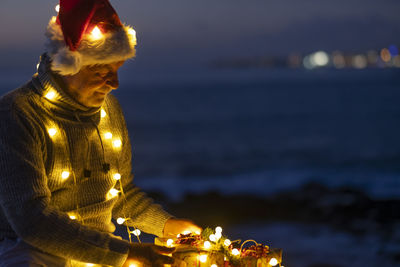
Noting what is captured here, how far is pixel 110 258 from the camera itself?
2.18m

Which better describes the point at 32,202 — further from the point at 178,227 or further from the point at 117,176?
the point at 178,227

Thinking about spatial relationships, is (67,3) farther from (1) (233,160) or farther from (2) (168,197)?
(1) (233,160)

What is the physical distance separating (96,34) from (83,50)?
0.30 ft

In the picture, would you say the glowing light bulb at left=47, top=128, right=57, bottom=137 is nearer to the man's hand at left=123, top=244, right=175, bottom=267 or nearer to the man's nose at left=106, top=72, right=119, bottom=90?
the man's nose at left=106, top=72, right=119, bottom=90

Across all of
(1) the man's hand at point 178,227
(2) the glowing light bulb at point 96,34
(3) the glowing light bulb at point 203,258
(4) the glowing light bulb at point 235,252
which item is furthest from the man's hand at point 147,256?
(2) the glowing light bulb at point 96,34

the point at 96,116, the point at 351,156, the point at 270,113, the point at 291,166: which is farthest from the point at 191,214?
the point at 270,113

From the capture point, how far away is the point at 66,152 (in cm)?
230

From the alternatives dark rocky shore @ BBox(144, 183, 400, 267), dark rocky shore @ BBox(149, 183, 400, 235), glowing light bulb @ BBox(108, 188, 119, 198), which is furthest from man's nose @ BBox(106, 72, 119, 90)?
dark rocky shore @ BBox(149, 183, 400, 235)

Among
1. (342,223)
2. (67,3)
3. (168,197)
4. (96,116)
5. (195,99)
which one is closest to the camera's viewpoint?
(67,3)

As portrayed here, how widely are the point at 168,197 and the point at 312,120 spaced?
2265 centimetres

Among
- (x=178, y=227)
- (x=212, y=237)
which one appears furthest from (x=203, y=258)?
(x=178, y=227)

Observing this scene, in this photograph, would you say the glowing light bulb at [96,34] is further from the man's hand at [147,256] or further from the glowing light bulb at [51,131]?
the man's hand at [147,256]

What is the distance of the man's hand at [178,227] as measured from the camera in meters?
2.63

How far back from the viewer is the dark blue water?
14117mm
